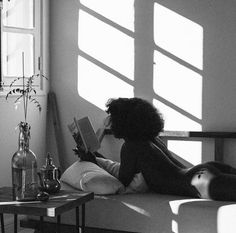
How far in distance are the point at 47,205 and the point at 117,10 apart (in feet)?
7.34

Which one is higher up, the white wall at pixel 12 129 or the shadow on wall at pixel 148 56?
the shadow on wall at pixel 148 56

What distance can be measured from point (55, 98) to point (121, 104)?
1.25 meters

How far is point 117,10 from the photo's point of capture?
4586 mm

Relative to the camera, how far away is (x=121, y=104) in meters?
3.70

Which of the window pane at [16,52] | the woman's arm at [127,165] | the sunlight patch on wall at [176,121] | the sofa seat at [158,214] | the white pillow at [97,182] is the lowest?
the sofa seat at [158,214]

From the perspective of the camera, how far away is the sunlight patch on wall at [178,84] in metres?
4.35

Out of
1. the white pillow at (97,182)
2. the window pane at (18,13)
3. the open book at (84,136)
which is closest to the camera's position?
the white pillow at (97,182)

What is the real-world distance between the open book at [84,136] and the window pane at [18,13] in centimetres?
104

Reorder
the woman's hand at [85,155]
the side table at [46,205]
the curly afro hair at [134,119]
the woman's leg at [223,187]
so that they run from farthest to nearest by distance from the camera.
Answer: the woman's hand at [85,155], the curly afro hair at [134,119], the woman's leg at [223,187], the side table at [46,205]

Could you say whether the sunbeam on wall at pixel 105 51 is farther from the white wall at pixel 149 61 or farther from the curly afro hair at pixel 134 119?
the curly afro hair at pixel 134 119

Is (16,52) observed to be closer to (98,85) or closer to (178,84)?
(98,85)

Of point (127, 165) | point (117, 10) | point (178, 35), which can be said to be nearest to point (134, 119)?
point (127, 165)

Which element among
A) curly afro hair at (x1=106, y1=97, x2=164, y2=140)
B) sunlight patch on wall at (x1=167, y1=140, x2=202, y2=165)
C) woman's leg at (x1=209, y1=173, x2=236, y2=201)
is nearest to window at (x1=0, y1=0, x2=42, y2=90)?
curly afro hair at (x1=106, y1=97, x2=164, y2=140)

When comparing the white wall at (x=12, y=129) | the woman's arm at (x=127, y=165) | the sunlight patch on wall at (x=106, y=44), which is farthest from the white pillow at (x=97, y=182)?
the sunlight patch on wall at (x=106, y=44)
